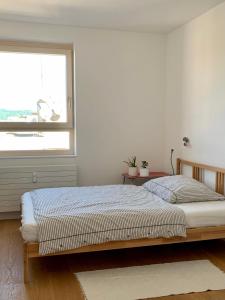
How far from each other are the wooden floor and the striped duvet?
27cm

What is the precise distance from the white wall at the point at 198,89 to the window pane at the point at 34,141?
1.50 meters

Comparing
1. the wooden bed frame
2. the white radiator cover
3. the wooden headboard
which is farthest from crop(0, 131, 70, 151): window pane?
the wooden bed frame

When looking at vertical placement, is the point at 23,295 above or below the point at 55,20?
below

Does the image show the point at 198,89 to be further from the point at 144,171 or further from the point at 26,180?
the point at 26,180

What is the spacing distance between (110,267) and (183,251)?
32.0 inches

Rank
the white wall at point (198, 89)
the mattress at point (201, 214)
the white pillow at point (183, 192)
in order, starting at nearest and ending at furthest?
the mattress at point (201, 214)
the white pillow at point (183, 192)
the white wall at point (198, 89)

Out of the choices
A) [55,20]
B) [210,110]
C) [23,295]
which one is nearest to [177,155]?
[210,110]

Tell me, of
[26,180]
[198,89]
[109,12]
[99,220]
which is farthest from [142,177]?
[109,12]

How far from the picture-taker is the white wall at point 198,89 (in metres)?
3.49

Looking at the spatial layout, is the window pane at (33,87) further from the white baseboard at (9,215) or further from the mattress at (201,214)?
the mattress at (201,214)

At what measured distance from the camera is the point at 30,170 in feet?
13.6

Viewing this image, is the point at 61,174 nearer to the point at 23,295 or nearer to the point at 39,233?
the point at 39,233

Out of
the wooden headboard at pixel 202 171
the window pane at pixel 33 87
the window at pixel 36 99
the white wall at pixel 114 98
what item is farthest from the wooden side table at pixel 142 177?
the window pane at pixel 33 87

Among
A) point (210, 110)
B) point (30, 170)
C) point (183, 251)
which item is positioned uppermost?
point (210, 110)
